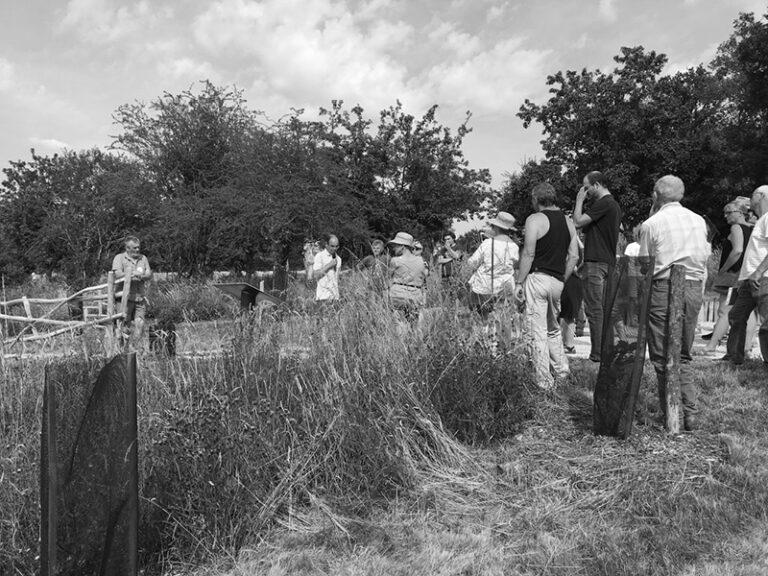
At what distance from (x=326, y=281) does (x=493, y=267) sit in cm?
245

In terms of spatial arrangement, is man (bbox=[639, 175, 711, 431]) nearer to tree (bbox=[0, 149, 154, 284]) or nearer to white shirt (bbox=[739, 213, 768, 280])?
white shirt (bbox=[739, 213, 768, 280])

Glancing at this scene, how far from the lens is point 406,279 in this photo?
619 centimetres

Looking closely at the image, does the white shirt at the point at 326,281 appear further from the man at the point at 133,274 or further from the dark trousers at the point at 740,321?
the dark trousers at the point at 740,321

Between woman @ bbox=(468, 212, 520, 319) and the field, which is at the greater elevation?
woman @ bbox=(468, 212, 520, 319)

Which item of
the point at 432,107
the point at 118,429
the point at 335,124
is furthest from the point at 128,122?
the point at 118,429

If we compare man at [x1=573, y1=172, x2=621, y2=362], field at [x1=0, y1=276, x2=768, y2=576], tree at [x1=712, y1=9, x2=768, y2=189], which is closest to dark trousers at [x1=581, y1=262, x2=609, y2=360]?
man at [x1=573, y1=172, x2=621, y2=362]

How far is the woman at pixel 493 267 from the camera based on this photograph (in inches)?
217

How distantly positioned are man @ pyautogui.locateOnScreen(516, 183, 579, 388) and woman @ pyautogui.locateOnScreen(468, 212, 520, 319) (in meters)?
0.20

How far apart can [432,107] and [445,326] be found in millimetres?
30053

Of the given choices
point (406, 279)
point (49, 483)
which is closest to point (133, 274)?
point (406, 279)

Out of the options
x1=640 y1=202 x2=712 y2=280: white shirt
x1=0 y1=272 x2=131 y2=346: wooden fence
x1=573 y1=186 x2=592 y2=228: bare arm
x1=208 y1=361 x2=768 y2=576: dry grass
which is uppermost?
x1=573 y1=186 x2=592 y2=228: bare arm

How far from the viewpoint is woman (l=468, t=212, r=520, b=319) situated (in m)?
5.50

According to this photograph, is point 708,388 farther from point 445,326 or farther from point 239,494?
point 239,494

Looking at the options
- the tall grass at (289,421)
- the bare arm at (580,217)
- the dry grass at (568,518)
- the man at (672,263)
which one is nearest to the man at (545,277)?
the bare arm at (580,217)
